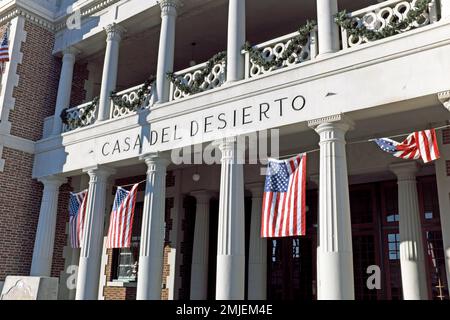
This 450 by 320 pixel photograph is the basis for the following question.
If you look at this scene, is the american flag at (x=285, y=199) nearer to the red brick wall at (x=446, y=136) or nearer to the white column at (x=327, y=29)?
the white column at (x=327, y=29)

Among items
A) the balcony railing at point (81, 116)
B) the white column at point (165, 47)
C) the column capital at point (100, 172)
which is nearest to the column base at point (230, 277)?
the white column at point (165, 47)

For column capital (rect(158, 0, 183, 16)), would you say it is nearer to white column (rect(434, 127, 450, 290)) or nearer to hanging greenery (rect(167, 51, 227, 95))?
hanging greenery (rect(167, 51, 227, 95))

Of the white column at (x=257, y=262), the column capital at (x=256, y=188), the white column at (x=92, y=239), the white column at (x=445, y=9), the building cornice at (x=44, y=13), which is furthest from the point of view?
the building cornice at (x=44, y=13)

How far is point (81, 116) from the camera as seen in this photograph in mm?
13492

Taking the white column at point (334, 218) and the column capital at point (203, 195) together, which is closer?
the white column at point (334, 218)

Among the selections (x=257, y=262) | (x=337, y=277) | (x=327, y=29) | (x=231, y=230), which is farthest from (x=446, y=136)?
(x=257, y=262)

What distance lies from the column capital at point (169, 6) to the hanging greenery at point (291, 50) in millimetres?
3146

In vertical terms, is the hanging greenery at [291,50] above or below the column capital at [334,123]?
above

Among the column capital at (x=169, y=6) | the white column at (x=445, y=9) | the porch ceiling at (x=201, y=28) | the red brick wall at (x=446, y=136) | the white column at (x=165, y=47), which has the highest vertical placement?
the porch ceiling at (x=201, y=28)

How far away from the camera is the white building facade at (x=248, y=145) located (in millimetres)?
8133

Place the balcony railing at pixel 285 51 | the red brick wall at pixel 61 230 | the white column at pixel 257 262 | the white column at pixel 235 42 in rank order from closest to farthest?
the balcony railing at pixel 285 51
the white column at pixel 235 42
the white column at pixel 257 262
the red brick wall at pixel 61 230

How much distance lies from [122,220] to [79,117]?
3.98 m
